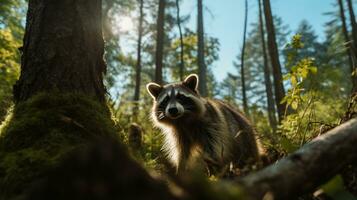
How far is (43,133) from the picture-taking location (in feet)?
10.8

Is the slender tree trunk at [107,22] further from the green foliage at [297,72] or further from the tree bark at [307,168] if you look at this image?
the tree bark at [307,168]

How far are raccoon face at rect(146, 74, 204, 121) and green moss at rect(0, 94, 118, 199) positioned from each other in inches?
62.4

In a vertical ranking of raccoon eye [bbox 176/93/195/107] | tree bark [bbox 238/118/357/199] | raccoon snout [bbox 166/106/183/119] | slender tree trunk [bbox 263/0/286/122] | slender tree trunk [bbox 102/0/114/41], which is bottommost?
tree bark [bbox 238/118/357/199]

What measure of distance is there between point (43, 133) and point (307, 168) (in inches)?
90.6

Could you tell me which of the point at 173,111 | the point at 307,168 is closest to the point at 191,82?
the point at 173,111

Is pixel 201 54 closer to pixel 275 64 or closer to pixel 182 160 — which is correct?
pixel 275 64

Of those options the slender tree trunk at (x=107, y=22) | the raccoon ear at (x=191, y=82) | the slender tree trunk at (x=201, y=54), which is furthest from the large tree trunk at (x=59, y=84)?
the slender tree trunk at (x=107, y=22)

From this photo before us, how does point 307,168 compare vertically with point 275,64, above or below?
below

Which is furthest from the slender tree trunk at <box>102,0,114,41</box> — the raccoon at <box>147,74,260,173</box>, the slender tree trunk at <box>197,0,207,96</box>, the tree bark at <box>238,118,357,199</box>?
the tree bark at <box>238,118,357,199</box>

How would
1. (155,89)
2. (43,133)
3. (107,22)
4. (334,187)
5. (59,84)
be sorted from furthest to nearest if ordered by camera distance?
1. (107,22)
2. (155,89)
3. (59,84)
4. (43,133)
5. (334,187)

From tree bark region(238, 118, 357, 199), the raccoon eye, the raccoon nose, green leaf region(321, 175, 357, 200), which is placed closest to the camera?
tree bark region(238, 118, 357, 199)

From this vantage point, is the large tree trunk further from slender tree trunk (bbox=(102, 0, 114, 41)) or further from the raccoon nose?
slender tree trunk (bbox=(102, 0, 114, 41))

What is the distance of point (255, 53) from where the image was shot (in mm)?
58938

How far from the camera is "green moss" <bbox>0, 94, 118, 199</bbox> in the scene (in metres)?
2.66
